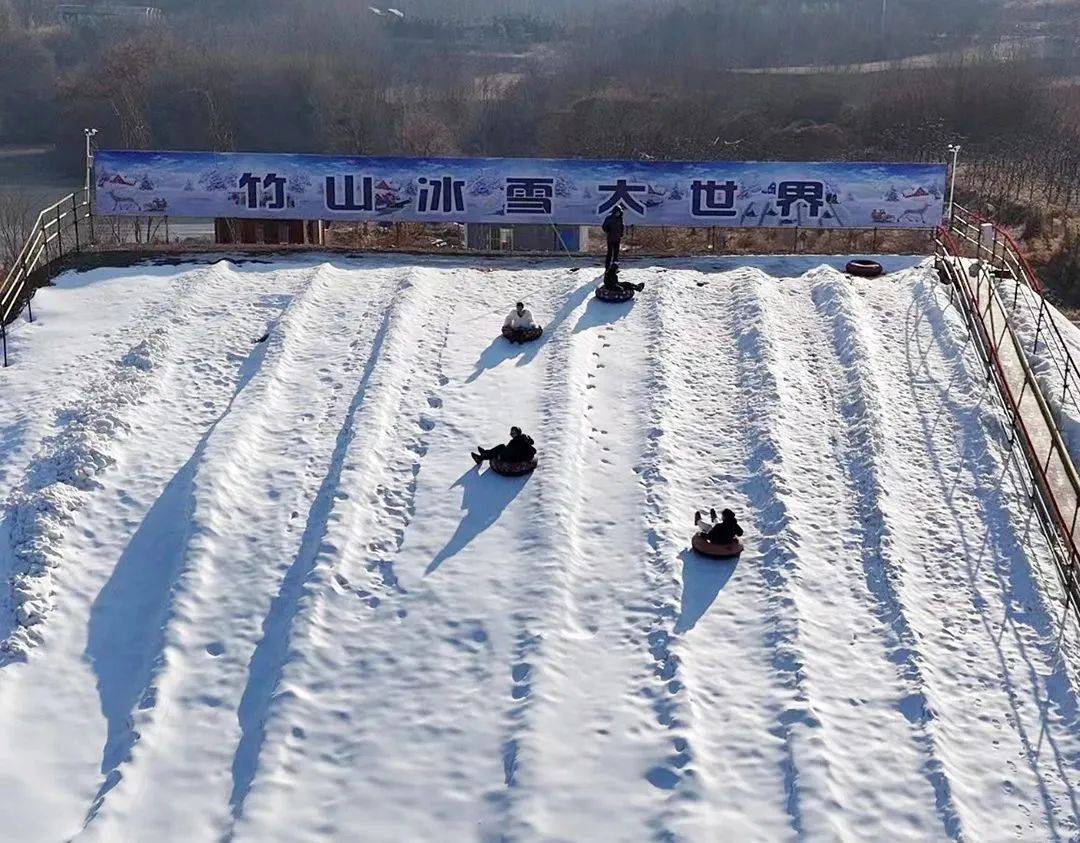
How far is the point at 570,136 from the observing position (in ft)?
164

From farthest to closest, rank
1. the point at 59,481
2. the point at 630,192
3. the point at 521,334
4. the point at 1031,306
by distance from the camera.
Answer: the point at 630,192
the point at 1031,306
the point at 521,334
the point at 59,481

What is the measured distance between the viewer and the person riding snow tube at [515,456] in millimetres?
13906

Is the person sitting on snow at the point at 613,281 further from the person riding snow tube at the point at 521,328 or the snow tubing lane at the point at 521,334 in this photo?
the snow tubing lane at the point at 521,334

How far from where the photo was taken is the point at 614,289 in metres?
18.8

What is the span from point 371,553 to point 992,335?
376 inches

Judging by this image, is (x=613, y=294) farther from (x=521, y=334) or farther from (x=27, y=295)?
(x=27, y=295)

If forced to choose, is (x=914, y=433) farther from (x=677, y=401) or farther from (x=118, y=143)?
(x=118, y=143)

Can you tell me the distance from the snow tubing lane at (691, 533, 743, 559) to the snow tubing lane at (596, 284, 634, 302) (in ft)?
22.3

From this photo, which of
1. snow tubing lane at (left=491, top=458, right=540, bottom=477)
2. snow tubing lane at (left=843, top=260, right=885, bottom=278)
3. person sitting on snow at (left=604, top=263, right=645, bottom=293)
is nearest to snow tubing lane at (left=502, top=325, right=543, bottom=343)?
person sitting on snow at (left=604, top=263, right=645, bottom=293)

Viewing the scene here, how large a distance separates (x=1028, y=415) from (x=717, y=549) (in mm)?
5212

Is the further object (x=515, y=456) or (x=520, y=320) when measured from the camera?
(x=520, y=320)

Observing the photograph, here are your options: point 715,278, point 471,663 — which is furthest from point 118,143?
point 471,663

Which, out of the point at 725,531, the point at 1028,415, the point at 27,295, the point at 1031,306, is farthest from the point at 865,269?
the point at 27,295

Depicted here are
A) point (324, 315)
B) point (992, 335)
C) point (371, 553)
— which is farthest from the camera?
point (324, 315)
